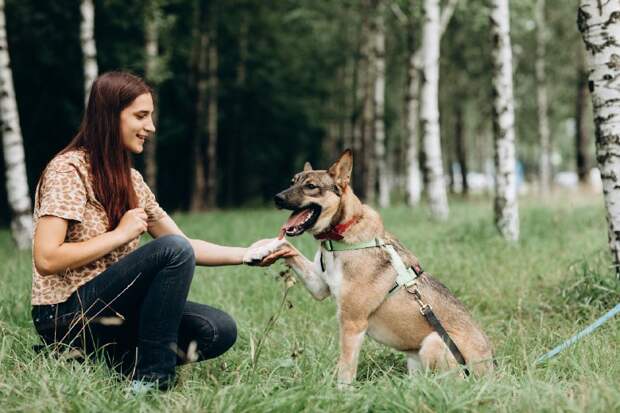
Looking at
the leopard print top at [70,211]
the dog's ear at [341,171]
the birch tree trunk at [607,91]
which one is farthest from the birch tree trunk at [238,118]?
the leopard print top at [70,211]

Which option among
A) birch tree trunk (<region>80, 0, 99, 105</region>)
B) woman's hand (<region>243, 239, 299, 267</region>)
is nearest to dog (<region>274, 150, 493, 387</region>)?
woman's hand (<region>243, 239, 299, 267</region>)

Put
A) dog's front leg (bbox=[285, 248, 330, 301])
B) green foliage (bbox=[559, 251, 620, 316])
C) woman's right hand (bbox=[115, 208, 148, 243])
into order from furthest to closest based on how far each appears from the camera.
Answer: green foliage (bbox=[559, 251, 620, 316]), dog's front leg (bbox=[285, 248, 330, 301]), woman's right hand (bbox=[115, 208, 148, 243])

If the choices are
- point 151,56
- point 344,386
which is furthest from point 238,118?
point 344,386

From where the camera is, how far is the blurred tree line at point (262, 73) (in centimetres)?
1964

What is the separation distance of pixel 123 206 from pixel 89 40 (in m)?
9.31

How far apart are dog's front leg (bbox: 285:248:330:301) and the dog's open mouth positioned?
0.26 m

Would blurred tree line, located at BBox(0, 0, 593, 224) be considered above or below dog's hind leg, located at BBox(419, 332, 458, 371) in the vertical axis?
above

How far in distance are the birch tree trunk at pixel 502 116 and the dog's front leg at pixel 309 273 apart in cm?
552

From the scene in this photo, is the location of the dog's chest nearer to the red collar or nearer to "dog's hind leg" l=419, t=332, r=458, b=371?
the red collar

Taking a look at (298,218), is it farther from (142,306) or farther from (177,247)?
(142,306)

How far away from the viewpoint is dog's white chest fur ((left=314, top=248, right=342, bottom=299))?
13.8ft

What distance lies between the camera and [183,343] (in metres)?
4.16

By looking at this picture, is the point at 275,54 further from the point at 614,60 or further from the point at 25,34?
the point at 614,60

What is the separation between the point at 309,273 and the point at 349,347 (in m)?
0.57
